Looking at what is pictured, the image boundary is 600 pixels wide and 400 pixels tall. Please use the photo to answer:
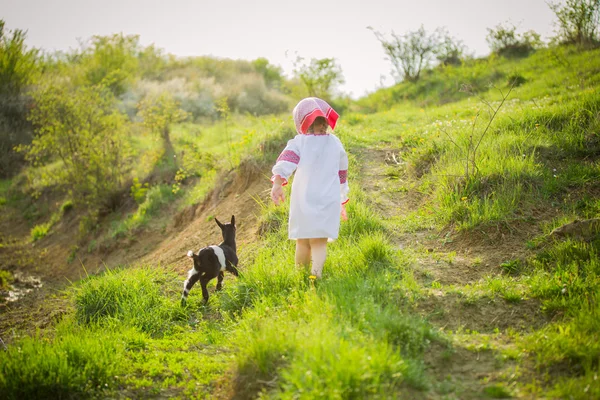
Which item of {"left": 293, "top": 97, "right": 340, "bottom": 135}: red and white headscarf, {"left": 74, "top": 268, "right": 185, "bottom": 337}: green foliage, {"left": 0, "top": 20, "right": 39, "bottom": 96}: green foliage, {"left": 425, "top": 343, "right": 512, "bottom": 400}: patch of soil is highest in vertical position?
{"left": 0, "top": 20, "right": 39, "bottom": 96}: green foliage

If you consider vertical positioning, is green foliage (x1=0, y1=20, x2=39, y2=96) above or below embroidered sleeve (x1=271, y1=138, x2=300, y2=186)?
above

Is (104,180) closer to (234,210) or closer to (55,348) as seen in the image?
(234,210)

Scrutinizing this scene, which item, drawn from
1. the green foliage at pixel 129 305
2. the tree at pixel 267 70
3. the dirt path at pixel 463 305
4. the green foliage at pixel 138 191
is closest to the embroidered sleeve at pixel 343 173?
the dirt path at pixel 463 305

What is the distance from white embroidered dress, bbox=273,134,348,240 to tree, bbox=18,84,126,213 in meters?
8.97

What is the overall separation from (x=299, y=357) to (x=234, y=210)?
535cm

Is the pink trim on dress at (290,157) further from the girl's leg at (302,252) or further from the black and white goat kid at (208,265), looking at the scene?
the black and white goat kid at (208,265)

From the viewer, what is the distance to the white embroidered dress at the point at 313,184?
4441 millimetres

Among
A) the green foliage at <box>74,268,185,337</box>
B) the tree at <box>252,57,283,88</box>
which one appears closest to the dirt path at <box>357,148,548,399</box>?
the green foliage at <box>74,268,185,337</box>

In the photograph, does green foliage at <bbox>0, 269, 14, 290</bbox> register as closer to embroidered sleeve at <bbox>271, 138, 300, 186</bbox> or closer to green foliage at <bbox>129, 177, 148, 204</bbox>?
green foliage at <bbox>129, 177, 148, 204</bbox>

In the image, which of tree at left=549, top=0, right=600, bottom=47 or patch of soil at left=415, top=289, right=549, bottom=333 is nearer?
Answer: patch of soil at left=415, top=289, right=549, bottom=333

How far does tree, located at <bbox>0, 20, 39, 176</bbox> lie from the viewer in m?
16.6

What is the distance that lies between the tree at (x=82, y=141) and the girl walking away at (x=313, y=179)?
29.4 feet

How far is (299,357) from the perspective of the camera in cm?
315

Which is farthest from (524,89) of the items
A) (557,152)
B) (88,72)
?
(88,72)
